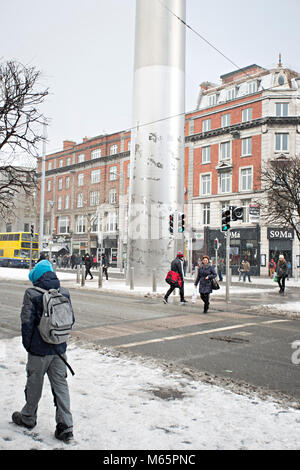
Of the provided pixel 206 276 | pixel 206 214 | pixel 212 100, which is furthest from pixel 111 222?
pixel 206 276

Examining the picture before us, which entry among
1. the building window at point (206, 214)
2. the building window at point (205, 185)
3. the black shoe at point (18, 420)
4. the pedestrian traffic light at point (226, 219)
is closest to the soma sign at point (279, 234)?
the building window at point (206, 214)

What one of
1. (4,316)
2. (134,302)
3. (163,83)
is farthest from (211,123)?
(4,316)

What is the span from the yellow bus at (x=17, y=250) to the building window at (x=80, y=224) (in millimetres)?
10296

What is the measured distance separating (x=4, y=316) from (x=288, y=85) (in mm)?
36689

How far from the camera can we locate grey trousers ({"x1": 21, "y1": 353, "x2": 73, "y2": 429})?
3809 mm

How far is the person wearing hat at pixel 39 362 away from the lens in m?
3.75

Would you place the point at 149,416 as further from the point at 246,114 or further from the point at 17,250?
the point at 17,250

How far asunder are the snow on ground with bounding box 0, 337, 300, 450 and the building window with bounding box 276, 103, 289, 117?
120 ft

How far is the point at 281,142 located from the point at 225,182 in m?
6.48

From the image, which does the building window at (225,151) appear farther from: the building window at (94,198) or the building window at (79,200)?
the building window at (79,200)

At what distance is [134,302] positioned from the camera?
15.1 metres

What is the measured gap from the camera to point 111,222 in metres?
55.1
